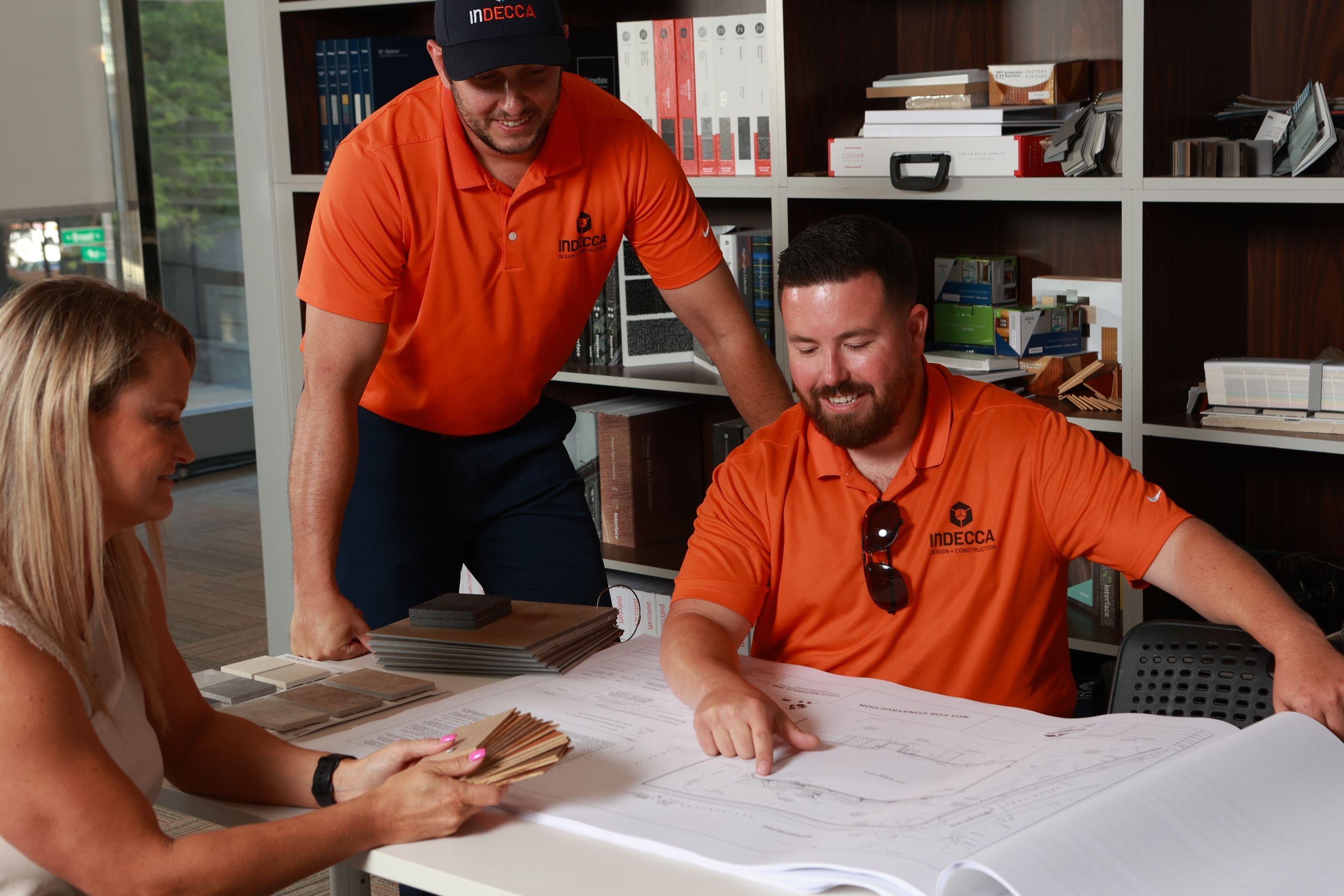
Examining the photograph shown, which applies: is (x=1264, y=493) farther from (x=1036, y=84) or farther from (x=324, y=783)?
(x=324, y=783)

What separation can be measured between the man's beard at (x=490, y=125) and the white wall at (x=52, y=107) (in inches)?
117

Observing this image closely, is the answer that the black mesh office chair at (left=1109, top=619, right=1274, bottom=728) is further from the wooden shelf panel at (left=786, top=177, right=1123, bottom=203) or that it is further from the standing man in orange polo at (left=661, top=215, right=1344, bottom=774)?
the wooden shelf panel at (left=786, top=177, right=1123, bottom=203)

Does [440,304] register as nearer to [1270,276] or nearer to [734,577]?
[734,577]

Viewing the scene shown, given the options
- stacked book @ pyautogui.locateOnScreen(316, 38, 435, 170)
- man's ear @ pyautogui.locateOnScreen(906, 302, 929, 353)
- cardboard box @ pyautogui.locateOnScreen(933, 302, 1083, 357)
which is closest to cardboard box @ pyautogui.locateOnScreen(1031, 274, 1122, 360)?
cardboard box @ pyautogui.locateOnScreen(933, 302, 1083, 357)

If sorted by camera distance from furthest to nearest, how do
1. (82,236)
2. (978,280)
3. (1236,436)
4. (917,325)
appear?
(82,236)
(978,280)
(1236,436)
(917,325)

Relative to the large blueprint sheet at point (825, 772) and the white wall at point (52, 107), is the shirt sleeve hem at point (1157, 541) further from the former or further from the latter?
the white wall at point (52, 107)

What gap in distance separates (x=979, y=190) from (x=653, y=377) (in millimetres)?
846

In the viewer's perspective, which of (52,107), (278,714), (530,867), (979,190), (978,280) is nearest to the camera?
(530,867)

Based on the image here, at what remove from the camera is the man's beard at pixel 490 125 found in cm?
203

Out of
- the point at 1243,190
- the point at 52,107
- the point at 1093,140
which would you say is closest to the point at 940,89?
the point at 1093,140

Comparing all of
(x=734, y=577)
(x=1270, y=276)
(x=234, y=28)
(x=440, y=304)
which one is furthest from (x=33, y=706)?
(x=234, y=28)

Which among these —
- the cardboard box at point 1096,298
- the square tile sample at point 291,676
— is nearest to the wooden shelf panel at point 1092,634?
the cardboard box at point 1096,298

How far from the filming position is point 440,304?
217 centimetres

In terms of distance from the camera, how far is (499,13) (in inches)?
75.2
